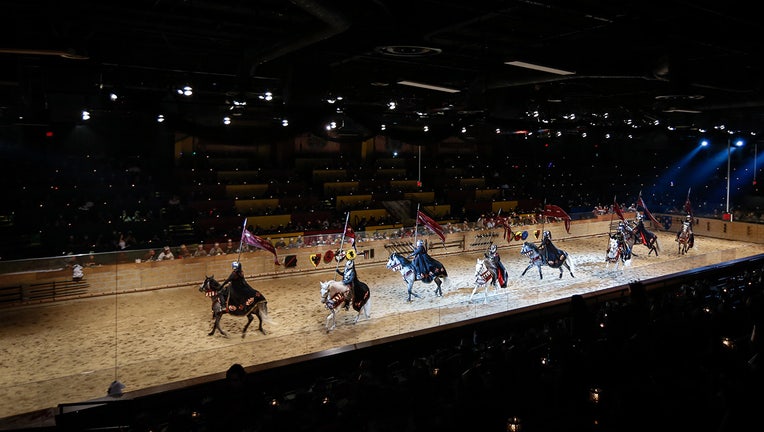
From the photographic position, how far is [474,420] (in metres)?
4.56

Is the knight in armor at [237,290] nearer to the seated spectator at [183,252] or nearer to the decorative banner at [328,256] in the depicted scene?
the seated spectator at [183,252]

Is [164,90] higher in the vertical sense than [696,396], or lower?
higher

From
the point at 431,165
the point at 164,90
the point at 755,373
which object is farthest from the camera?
the point at 431,165

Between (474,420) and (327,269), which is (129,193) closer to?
(327,269)

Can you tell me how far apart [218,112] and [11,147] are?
8.78 meters

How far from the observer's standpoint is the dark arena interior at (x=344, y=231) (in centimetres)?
554

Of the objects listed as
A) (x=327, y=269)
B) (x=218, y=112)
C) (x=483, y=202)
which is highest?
(x=218, y=112)

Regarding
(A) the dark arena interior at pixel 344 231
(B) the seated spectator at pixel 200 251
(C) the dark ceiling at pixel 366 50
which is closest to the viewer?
(A) the dark arena interior at pixel 344 231

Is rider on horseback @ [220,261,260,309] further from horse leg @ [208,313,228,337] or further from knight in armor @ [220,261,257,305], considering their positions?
horse leg @ [208,313,228,337]

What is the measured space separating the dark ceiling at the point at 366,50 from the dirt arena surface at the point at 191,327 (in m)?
4.42

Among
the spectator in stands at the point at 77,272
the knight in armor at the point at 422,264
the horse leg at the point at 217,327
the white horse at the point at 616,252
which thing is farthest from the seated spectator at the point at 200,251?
the white horse at the point at 616,252

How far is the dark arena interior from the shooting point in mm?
5535

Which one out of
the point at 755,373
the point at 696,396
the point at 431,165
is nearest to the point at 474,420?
the point at 696,396

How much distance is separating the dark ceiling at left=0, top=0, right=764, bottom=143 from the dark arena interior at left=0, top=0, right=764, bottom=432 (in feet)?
0.25
